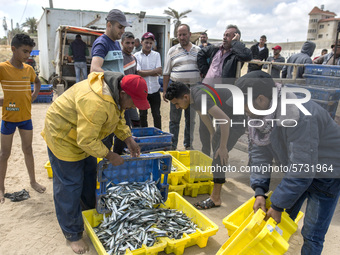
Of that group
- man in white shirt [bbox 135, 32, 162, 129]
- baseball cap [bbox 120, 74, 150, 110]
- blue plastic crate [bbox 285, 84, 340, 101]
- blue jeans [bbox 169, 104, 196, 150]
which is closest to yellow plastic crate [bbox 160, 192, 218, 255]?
baseball cap [bbox 120, 74, 150, 110]

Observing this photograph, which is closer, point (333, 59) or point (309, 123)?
point (309, 123)

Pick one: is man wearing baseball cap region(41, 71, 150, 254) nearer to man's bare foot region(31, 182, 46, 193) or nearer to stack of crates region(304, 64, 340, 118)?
man's bare foot region(31, 182, 46, 193)

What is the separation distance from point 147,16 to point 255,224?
13107 millimetres

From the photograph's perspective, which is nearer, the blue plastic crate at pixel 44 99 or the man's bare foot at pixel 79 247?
the man's bare foot at pixel 79 247

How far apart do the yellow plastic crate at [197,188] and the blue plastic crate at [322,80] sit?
420 centimetres

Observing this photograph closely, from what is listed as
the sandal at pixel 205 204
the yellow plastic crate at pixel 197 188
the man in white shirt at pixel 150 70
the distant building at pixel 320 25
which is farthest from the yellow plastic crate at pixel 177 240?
the distant building at pixel 320 25

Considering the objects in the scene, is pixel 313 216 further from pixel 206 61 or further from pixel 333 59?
pixel 333 59

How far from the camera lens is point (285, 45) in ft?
108

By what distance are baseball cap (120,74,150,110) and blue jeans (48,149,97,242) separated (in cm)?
106

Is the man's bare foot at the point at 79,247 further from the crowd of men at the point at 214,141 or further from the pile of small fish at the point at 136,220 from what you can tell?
the pile of small fish at the point at 136,220

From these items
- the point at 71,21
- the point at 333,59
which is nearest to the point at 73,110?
the point at 333,59

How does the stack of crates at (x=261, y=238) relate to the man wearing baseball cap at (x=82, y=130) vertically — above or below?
below

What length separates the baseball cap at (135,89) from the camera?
240 centimetres

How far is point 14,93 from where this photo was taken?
377 cm
